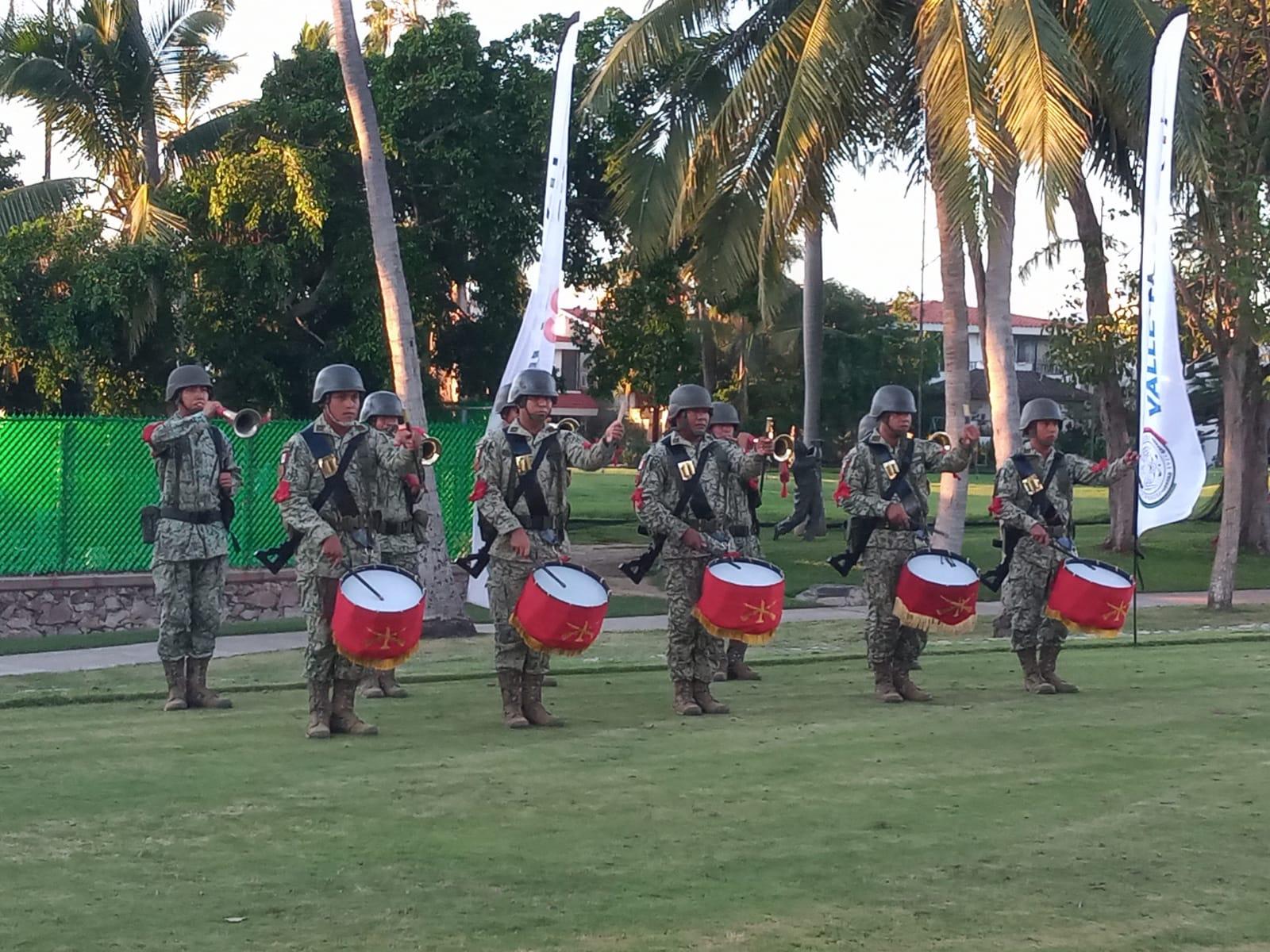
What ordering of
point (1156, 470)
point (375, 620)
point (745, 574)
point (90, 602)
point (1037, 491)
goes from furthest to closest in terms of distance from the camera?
point (90, 602) → point (1156, 470) → point (1037, 491) → point (745, 574) → point (375, 620)

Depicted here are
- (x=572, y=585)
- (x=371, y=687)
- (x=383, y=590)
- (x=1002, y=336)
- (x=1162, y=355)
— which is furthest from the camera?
(x=1002, y=336)

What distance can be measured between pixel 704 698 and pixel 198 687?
326cm

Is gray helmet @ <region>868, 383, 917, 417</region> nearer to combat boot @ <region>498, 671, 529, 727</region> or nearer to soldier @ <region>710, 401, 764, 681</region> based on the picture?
soldier @ <region>710, 401, 764, 681</region>

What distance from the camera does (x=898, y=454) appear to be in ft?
37.1

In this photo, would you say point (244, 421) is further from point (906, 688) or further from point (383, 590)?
point (906, 688)

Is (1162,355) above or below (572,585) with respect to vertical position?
above

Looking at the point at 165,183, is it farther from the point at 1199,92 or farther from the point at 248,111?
the point at 1199,92

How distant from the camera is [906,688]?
1134 cm

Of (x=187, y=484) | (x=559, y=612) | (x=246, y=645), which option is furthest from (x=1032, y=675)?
(x=246, y=645)

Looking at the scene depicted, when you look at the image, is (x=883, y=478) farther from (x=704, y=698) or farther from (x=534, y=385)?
(x=534, y=385)

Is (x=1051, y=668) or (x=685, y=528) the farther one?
A: (x=1051, y=668)

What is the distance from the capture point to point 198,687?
1108 centimetres

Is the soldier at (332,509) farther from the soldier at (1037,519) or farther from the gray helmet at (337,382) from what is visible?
the soldier at (1037,519)

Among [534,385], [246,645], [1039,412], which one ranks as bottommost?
[246,645]
